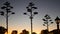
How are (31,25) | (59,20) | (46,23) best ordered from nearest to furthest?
1. (59,20)
2. (31,25)
3. (46,23)

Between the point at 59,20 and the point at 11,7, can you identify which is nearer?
the point at 59,20

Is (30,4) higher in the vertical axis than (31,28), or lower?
higher

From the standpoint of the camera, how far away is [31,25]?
44.5m

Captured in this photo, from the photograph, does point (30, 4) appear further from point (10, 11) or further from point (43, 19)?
point (43, 19)

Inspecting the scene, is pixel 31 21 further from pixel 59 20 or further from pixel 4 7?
pixel 59 20

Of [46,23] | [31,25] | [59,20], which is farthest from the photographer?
[46,23]

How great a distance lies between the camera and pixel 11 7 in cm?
4578

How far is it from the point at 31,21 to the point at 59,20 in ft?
62.1

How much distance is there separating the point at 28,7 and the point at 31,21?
3.67 metres

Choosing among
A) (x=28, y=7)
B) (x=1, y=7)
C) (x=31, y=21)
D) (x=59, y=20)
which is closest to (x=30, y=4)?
(x=28, y=7)

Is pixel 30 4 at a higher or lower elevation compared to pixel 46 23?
higher

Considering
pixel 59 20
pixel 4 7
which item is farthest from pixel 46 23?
pixel 59 20

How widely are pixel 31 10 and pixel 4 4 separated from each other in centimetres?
688

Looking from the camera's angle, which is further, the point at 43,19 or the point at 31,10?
the point at 43,19
